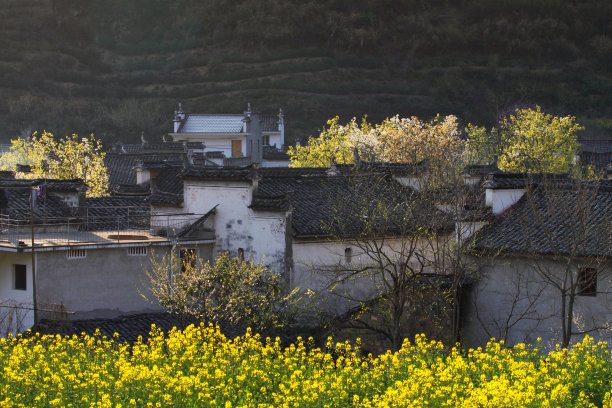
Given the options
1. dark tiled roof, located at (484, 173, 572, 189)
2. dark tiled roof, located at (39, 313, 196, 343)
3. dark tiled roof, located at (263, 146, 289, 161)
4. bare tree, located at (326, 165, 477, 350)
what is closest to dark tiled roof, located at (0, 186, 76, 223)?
dark tiled roof, located at (39, 313, 196, 343)

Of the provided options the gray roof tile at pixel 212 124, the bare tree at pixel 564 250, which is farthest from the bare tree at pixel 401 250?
the gray roof tile at pixel 212 124

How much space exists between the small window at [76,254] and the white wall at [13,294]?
109 cm

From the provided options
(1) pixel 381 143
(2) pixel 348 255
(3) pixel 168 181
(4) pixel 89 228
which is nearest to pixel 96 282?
(4) pixel 89 228

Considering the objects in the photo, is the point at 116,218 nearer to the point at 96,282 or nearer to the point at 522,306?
the point at 96,282

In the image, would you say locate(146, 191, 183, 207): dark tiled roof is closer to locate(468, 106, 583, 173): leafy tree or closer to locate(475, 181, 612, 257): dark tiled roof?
locate(475, 181, 612, 257): dark tiled roof

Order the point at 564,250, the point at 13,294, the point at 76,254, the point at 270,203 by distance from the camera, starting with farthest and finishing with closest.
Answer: the point at 270,203 < the point at 76,254 < the point at 13,294 < the point at 564,250

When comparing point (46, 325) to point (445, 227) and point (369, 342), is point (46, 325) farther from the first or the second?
point (445, 227)

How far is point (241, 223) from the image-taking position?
27.6 meters

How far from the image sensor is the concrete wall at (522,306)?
76.6 ft

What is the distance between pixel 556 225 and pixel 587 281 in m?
1.91

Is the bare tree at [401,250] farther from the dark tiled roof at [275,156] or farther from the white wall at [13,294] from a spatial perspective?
the dark tiled roof at [275,156]

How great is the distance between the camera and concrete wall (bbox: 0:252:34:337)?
24.7 meters

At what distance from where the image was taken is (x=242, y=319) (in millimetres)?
23141

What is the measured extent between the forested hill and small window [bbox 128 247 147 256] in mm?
71071
